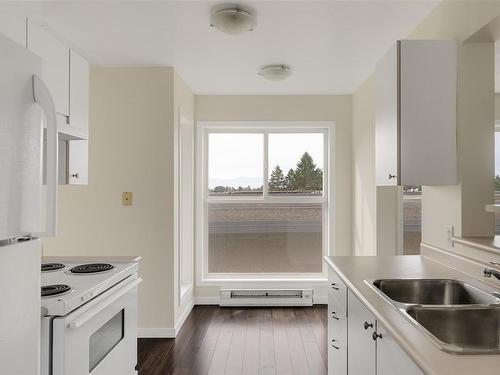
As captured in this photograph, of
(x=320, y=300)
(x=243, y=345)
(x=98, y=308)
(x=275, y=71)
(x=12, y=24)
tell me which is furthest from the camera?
(x=320, y=300)

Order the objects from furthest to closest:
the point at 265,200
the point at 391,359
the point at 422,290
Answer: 1. the point at 265,200
2. the point at 422,290
3. the point at 391,359

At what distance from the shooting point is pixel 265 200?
468 centimetres

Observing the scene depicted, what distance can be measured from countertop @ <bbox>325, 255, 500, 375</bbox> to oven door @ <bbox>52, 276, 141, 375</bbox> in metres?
1.21

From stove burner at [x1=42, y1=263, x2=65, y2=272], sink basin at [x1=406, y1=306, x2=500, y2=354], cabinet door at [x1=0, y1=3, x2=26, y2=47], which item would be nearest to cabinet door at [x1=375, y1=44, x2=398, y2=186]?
sink basin at [x1=406, y1=306, x2=500, y2=354]

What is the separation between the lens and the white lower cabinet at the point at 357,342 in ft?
4.32

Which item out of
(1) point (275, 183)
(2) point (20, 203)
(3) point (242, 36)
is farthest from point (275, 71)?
(2) point (20, 203)

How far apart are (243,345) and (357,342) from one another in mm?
1737

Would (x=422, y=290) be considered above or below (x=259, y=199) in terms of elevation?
below

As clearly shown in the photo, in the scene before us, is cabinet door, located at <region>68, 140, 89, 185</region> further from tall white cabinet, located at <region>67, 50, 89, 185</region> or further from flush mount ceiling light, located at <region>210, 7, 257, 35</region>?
flush mount ceiling light, located at <region>210, 7, 257, 35</region>

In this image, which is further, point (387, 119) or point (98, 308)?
point (387, 119)

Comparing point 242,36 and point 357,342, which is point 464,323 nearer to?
point 357,342

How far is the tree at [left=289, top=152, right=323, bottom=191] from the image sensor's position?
15.4 ft

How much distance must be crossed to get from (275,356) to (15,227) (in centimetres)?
262

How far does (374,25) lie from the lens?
261 centimetres
